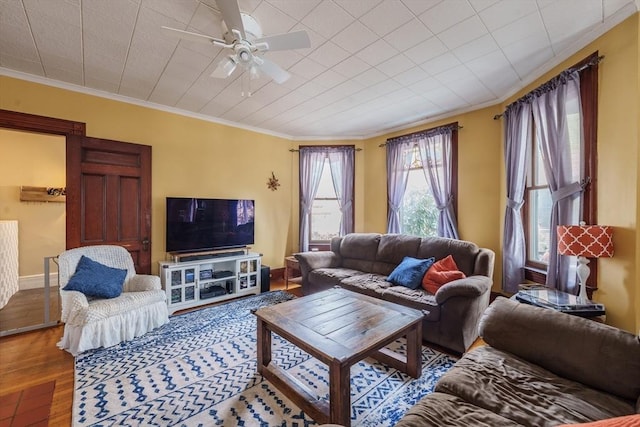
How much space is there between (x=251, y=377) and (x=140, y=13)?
9.48 feet

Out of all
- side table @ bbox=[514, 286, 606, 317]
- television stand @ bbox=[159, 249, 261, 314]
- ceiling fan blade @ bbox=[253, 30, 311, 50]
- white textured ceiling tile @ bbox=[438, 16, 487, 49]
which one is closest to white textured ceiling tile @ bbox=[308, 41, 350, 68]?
ceiling fan blade @ bbox=[253, 30, 311, 50]

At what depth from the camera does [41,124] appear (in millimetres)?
2908

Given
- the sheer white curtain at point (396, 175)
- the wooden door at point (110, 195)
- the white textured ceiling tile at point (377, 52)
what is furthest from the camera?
the sheer white curtain at point (396, 175)

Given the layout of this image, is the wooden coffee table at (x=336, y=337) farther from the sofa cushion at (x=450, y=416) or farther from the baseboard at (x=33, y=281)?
the baseboard at (x=33, y=281)

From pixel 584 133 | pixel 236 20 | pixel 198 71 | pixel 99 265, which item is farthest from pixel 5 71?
pixel 584 133

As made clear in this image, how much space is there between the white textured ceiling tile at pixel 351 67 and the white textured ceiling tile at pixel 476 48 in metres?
0.84

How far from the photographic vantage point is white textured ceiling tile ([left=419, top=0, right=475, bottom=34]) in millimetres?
1879

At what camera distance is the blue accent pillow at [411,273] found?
3.04 metres

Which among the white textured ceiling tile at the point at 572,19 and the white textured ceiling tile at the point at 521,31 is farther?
the white textured ceiling tile at the point at 521,31

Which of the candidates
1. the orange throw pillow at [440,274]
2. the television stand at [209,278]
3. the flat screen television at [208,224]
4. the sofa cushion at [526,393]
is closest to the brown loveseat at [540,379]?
the sofa cushion at [526,393]

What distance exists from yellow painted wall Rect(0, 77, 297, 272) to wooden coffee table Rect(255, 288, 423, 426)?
2.49 meters

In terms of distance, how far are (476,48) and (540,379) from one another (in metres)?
2.58

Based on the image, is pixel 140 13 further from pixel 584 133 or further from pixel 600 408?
pixel 584 133

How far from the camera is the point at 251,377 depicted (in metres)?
2.08
